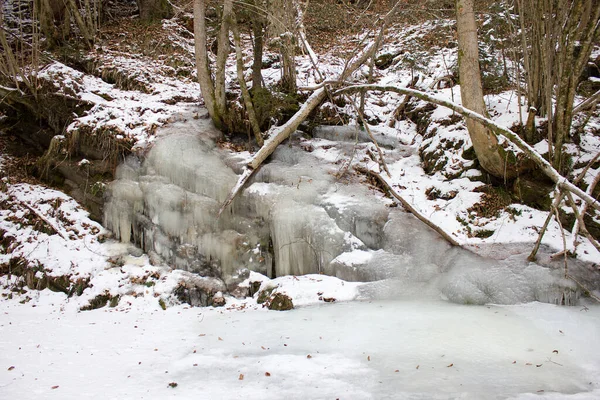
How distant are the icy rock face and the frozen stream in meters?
0.48

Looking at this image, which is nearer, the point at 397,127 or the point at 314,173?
the point at 314,173

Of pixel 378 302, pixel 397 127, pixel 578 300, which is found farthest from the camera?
pixel 397 127

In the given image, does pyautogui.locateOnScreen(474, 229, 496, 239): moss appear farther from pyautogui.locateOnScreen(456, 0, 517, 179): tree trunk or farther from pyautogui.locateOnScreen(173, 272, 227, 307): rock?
pyautogui.locateOnScreen(173, 272, 227, 307): rock

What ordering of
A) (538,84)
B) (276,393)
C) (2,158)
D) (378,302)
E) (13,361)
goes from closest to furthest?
(276,393) < (13,361) < (378,302) < (538,84) < (2,158)

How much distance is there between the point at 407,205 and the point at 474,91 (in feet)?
6.53

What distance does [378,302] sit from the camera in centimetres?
480

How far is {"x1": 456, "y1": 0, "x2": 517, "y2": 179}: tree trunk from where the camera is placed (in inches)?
222

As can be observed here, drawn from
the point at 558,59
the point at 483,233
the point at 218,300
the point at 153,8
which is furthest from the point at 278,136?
the point at 153,8

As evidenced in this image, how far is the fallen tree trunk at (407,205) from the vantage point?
18.0 ft

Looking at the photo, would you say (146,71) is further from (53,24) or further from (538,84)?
(538,84)

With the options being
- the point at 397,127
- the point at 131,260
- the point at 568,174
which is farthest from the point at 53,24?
the point at 568,174

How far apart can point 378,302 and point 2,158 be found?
26.5 feet

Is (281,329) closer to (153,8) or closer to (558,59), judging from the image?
(558,59)

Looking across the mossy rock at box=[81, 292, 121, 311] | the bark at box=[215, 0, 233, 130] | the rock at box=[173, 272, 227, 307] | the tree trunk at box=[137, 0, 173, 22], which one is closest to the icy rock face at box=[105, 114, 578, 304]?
the rock at box=[173, 272, 227, 307]
